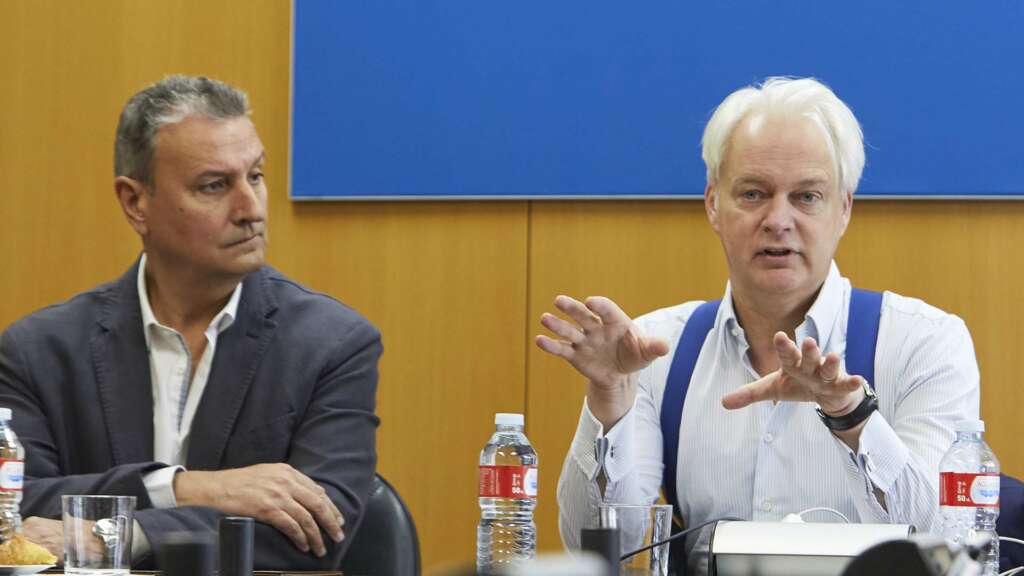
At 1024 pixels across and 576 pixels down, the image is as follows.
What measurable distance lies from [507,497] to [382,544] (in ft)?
1.78

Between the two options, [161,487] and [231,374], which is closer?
[161,487]

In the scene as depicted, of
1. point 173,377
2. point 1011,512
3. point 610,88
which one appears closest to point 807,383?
point 1011,512

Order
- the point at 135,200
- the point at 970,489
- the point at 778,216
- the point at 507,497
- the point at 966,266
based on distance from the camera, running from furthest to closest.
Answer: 1. the point at 966,266
2. the point at 135,200
3. the point at 778,216
4. the point at 507,497
5. the point at 970,489

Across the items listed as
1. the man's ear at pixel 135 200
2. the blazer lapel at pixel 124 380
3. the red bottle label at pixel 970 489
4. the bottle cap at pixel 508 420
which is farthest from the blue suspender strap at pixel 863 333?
the man's ear at pixel 135 200

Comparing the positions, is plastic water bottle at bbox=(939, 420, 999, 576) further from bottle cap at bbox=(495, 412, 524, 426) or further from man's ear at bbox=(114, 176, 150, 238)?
man's ear at bbox=(114, 176, 150, 238)

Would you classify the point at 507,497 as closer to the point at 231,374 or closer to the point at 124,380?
the point at 231,374

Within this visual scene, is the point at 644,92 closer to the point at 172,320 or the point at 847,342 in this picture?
the point at 847,342

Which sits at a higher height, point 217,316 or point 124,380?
point 217,316

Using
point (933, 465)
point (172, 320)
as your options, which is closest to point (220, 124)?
point (172, 320)

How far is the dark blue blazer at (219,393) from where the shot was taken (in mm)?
2482

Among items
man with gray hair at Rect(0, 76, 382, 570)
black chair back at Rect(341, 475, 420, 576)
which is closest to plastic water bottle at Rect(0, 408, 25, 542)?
man with gray hair at Rect(0, 76, 382, 570)

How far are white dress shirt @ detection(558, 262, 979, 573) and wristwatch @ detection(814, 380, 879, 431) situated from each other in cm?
18

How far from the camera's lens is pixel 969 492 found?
5.93 ft

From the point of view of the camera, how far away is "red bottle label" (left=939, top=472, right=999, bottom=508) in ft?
5.88
